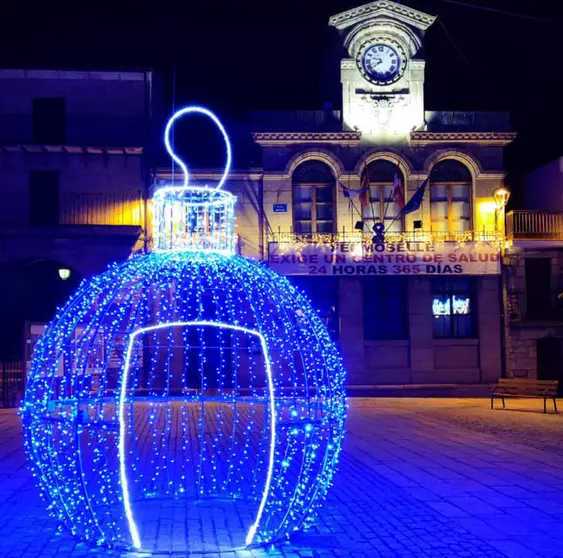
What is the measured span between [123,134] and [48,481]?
21698 mm

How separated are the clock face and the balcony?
6.37 metres

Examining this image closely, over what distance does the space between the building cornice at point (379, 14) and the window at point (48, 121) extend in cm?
1001

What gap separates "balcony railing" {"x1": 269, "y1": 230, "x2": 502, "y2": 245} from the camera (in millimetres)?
29453

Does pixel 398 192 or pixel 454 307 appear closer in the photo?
pixel 398 192

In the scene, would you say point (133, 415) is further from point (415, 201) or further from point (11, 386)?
point (415, 201)

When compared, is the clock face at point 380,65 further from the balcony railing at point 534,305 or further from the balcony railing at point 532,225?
the balcony railing at point 534,305

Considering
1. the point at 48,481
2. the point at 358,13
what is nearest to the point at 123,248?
the point at 358,13

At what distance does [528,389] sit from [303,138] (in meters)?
11.6

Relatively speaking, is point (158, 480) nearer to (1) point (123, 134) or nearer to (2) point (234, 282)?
(2) point (234, 282)

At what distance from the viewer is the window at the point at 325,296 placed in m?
29.5

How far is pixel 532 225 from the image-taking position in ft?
96.2

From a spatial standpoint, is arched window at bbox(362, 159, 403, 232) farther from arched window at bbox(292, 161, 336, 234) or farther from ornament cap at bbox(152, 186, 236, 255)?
ornament cap at bbox(152, 186, 236, 255)

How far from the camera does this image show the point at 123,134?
29359 millimetres

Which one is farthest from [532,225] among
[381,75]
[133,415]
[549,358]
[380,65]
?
[133,415]
